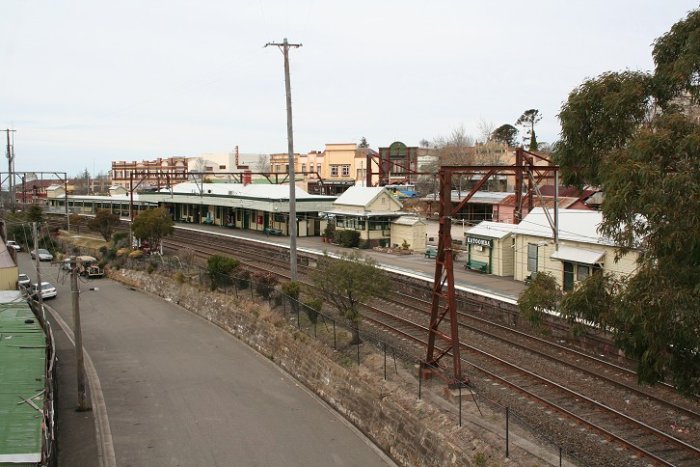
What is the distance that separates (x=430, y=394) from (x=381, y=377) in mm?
1794

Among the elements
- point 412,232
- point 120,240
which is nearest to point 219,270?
point 412,232

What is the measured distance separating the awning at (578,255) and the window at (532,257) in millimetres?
2390

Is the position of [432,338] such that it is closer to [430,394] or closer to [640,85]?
[430,394]

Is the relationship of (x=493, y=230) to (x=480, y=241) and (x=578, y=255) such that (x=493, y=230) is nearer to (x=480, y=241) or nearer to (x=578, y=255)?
(x=480, y=241)

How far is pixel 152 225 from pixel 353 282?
2390cm

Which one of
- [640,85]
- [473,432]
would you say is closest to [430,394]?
[473,432]

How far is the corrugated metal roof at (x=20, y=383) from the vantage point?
11.5 metres

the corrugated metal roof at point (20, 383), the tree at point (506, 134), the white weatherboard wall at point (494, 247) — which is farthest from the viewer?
the tree at point (506, 134)

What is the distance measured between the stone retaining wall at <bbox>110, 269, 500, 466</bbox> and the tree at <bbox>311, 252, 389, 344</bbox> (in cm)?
151

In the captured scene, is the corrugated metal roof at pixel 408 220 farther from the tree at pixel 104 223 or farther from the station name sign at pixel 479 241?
the tree at pixel 104 223

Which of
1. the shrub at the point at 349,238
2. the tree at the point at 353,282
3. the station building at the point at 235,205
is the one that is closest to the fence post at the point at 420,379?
the tree at the point at 353,282

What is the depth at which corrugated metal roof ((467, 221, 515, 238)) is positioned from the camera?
29.6 m

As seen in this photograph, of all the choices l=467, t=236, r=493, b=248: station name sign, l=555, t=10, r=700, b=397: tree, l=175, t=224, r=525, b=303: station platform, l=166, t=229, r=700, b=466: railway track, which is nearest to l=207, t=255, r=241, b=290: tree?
l=175, t=224, r=525, b=303: station platform

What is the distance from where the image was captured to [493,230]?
30.7 metres
